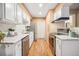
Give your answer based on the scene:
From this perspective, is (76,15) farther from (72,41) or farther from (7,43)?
(7,43)

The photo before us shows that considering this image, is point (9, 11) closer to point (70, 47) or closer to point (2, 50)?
point (2, 50)

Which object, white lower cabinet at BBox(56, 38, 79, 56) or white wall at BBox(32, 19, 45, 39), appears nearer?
white lower cabinet at BBox(56, 38, 79, 56)

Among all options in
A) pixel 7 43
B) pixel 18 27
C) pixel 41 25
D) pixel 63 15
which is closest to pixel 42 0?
pixel 7 43

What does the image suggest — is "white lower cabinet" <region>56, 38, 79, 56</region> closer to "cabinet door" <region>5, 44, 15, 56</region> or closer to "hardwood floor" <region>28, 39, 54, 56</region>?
"cabinet door" <region>5, 44, 15, 56</region>

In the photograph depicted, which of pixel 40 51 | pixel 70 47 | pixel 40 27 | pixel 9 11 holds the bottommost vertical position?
pixel 40 51

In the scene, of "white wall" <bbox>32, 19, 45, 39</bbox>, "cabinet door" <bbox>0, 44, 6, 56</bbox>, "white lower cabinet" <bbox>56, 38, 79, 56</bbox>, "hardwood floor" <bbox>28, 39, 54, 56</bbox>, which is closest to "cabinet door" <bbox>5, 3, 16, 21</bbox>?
"cabinet door" <bbox>0, 44, 6, 56</bbox>

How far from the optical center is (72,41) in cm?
254

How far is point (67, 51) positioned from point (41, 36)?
7.08 metres

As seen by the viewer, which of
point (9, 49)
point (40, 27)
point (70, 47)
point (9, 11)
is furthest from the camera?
point (40, 27)

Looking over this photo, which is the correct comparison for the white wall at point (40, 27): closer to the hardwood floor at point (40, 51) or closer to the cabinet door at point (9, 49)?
the hardwood floor at point (40, 51)

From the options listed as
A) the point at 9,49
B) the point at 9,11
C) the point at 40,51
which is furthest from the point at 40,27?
the point at 9,49

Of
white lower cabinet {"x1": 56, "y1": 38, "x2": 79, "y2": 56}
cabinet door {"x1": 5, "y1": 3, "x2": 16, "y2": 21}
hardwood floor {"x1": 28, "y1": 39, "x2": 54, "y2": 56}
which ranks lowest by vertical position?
hardwood floor {"x1": 28, "y1": 39, "x2": 54, "y2": 56}

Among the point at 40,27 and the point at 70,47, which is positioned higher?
the point at 40,27

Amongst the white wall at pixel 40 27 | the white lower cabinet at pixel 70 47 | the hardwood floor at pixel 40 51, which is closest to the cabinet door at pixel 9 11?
the white lower cabinet at pixel 70 47
